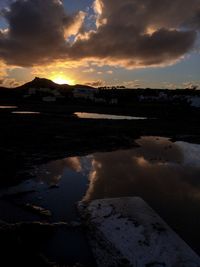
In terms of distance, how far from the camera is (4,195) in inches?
434

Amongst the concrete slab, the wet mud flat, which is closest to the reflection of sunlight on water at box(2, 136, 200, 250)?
the concrete slab

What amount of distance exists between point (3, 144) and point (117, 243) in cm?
1405

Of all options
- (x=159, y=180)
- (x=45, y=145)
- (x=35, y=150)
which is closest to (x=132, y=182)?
(x=159, y=180)

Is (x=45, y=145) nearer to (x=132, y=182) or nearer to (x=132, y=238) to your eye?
(x=132, y=182)

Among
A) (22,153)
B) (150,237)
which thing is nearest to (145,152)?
(22,153)

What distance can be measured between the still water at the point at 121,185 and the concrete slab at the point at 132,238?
453 millimetres

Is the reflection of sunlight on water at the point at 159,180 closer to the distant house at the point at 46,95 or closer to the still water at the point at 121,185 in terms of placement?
the still water at the point at 121,185

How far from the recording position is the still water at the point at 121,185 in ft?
31.2

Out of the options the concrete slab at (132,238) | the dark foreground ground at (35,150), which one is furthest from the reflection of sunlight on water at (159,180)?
the dark foreground ground at (35,150)

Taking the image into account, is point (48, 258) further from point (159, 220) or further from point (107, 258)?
point (159, 220)

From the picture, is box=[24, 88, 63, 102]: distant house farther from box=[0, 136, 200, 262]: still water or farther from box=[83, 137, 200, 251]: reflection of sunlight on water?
box=[0, 136, 200, 262]: still water

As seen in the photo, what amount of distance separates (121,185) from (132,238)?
4802 millimetres

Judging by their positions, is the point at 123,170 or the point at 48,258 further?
the point at 123,170

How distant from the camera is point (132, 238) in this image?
7.85 metres
